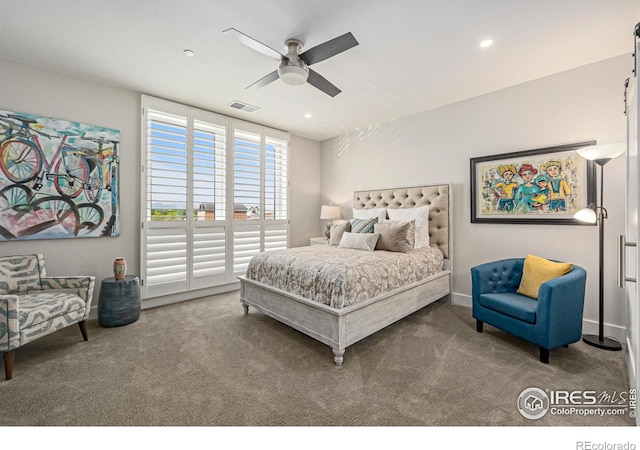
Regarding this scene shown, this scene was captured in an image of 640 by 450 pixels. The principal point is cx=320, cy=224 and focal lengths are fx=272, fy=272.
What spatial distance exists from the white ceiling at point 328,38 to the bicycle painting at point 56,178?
68 centimetres

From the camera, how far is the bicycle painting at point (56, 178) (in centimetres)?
284

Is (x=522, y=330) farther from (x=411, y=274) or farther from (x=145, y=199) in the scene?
(x=145, y=199)

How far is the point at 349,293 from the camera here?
238 centimetres

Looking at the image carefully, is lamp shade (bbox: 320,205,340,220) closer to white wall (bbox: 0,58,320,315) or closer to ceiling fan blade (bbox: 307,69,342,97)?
ceiling fan blade (bbox: 307,69,342,97)

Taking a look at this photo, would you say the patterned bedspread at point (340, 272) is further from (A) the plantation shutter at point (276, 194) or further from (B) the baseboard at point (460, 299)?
(A) the plantation shutter at point (276, 194)

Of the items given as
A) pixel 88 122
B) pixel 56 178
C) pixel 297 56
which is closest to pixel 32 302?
pixel 56 178

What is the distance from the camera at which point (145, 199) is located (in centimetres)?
366

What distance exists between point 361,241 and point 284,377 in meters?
1.90

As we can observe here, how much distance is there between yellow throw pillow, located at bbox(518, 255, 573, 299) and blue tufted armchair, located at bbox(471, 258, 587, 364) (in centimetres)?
7

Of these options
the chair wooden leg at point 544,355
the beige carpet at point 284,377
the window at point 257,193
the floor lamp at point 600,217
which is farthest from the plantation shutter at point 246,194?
the floor lamp at point 600,217

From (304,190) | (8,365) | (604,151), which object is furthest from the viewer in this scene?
(304,190)

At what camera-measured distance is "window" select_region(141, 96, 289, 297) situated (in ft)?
12.2

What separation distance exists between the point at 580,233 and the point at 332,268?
8.99ft

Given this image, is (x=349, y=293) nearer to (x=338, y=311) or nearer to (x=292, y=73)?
(x=338, y=311)
